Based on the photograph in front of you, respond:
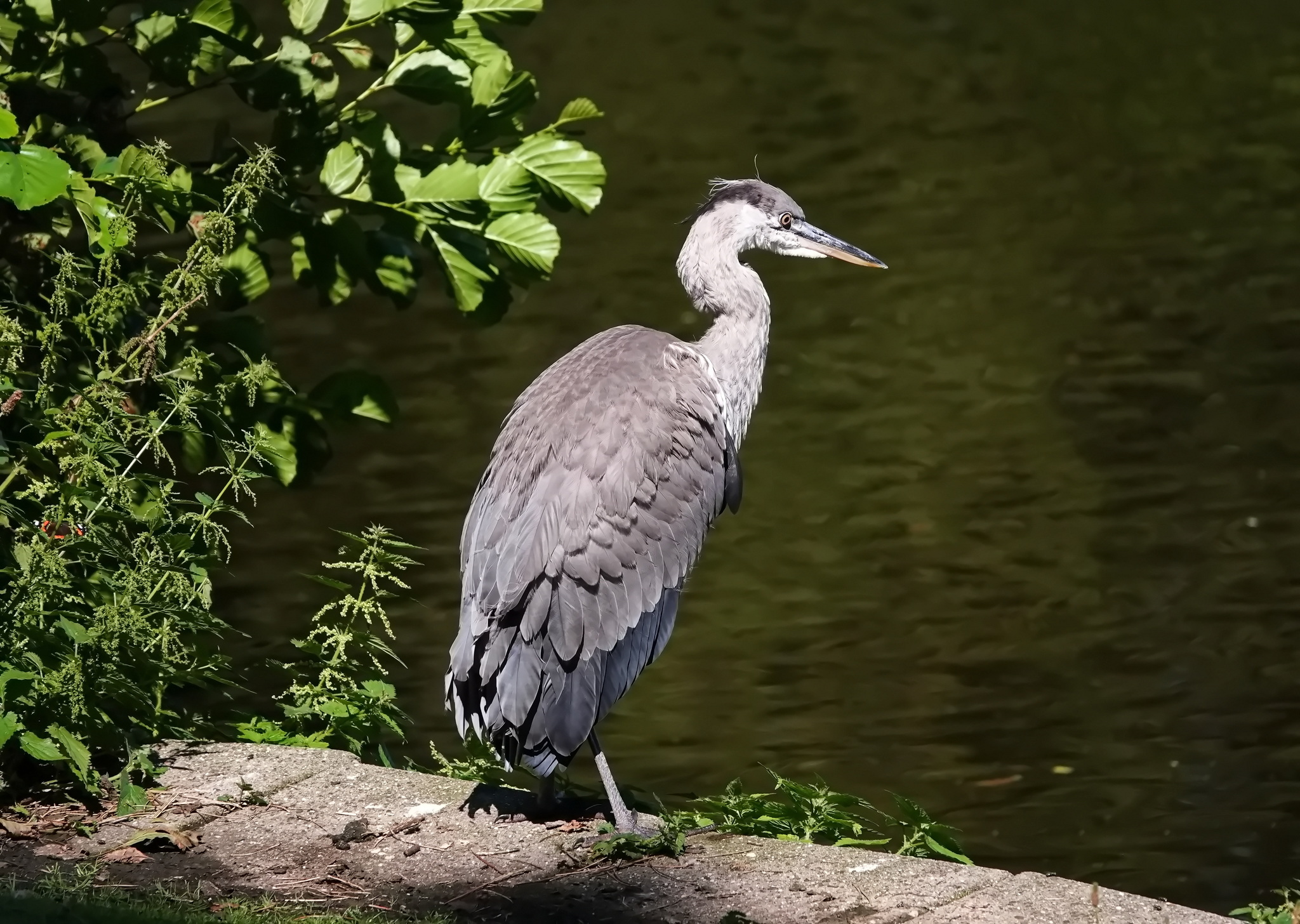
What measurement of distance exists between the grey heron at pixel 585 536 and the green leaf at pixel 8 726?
1071 mm

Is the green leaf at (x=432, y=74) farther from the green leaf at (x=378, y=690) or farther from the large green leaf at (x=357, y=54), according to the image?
the green leaf at (x=378, y=690)

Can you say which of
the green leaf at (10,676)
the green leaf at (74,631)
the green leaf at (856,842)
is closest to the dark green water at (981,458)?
the green leaf at (856,842)

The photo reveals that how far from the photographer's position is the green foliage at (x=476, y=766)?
5.56 m

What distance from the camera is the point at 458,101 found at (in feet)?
19.3

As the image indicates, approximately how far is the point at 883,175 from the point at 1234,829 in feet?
30.0

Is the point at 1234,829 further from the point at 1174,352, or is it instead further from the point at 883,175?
the point at 883,175

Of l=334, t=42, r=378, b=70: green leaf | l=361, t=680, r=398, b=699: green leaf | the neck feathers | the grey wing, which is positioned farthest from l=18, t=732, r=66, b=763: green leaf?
l=334, t=42, r=378, b=70: green leaf

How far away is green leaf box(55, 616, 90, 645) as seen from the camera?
4.50 metres

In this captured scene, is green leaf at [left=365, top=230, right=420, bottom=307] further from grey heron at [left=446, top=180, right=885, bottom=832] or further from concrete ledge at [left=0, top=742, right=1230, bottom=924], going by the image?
concrete ledge at [left=0, top=742, right=1230, bottom=924]

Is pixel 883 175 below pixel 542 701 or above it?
above

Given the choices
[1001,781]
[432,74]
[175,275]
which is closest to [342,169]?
[432,74]

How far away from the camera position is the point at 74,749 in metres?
4.45

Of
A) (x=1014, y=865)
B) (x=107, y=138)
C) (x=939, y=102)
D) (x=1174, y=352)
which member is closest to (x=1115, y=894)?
(x=1014, y=865)

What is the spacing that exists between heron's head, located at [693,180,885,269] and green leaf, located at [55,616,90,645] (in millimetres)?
2524
